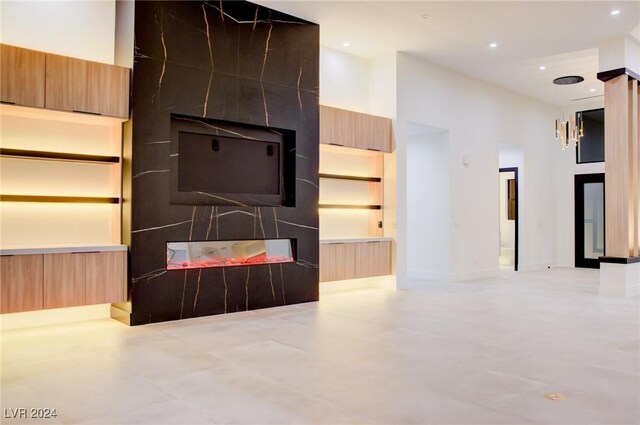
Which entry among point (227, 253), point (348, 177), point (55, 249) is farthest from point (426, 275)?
point (55, 249)

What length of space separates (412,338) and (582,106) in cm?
916

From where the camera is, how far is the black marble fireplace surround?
Result: 16.6 ft

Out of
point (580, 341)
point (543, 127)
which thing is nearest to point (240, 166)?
point (580, 341)

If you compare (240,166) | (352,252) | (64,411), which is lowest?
(64,411)

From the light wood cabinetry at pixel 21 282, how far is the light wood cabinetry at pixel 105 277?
1.40ft

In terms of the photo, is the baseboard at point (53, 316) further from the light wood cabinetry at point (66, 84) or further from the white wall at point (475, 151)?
the white wall at point (475, 151)

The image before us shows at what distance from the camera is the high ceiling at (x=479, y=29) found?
237 inches

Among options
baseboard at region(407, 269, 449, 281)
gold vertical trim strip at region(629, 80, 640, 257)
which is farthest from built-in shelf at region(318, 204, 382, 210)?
gold vertical trim strip at region(629, 80, 640, 257)

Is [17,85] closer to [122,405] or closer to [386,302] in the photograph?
[122,405]

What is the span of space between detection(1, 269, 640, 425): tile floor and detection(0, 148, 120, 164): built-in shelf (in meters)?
1.69

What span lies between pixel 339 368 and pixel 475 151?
21.7 feet

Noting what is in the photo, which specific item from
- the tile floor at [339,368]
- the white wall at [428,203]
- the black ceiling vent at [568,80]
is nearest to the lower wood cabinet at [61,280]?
the tile floor at [339,368]

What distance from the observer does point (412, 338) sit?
14.5 ft

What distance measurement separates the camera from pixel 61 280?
4609 millimetres
